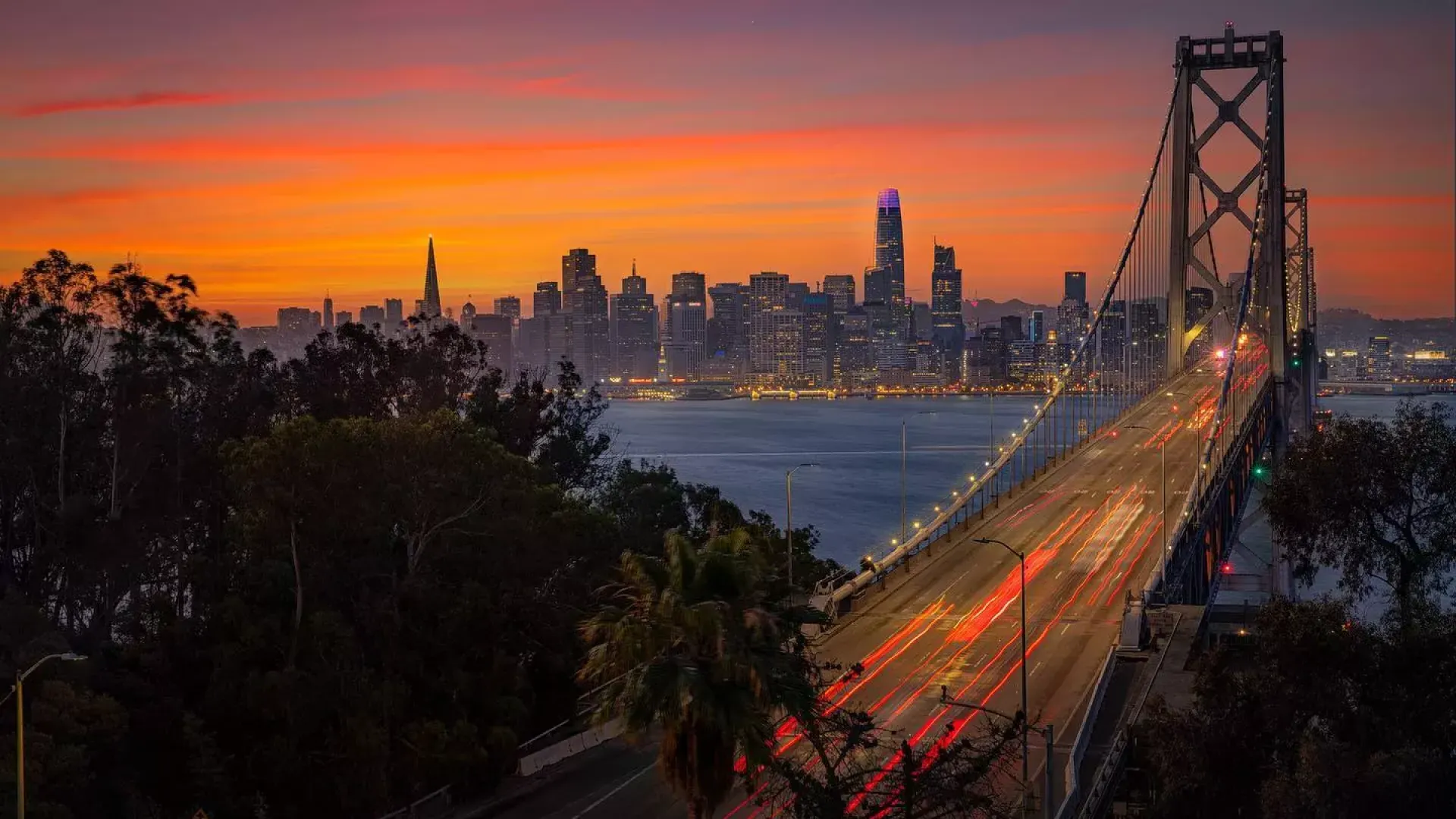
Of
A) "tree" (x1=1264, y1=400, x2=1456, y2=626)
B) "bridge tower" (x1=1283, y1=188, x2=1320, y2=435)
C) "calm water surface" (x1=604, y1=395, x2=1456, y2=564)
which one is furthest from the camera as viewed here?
"calm water surface" (x1=604, y1=395, x2=1456, y2=564)

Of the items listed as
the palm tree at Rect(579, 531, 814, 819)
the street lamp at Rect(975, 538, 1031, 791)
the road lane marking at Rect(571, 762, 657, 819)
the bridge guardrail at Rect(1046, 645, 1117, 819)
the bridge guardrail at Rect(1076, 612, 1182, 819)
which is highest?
the palm tree at Rect(579, 531, 814, 819)

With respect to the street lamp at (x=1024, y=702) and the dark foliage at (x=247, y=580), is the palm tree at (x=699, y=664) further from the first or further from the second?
the dark foliage at (x=247, y=580)

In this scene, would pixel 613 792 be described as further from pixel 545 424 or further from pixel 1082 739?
pixel 545 424

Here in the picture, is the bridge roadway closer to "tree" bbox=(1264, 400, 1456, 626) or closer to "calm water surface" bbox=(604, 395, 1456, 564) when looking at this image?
"tree" bbox=(1264, 400, 1456, 626)

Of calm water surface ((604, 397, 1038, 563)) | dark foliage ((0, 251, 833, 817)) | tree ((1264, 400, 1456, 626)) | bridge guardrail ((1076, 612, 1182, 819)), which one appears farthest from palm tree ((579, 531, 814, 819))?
calm water surface ((604, 397, 1038, 563))

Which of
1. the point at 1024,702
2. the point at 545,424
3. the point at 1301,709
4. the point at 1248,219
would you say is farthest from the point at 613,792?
the point at 1248,219

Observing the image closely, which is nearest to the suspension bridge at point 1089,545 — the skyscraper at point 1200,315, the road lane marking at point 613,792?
the road lane marking at point 613,792
